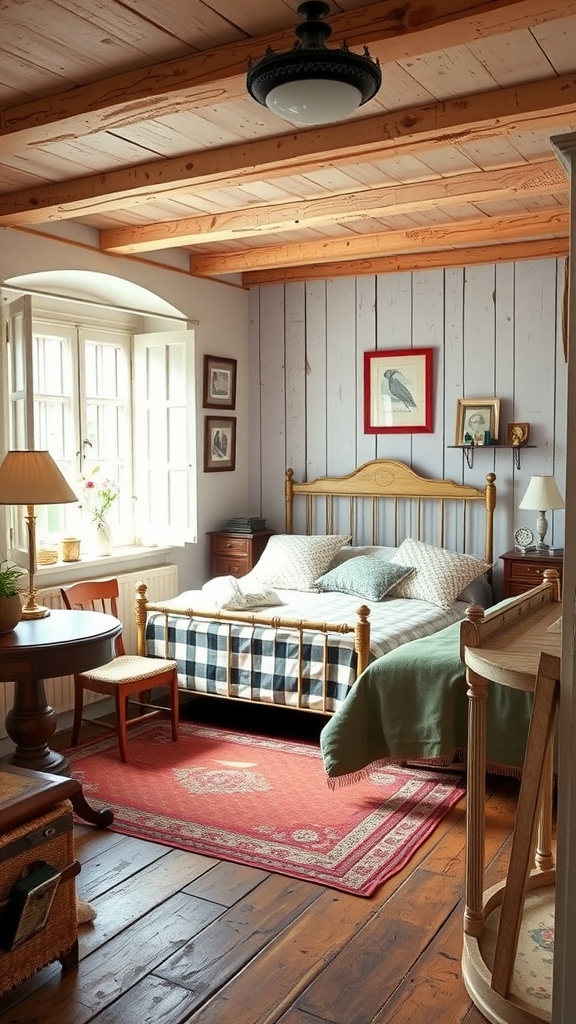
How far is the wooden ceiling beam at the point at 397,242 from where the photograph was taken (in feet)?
15.8

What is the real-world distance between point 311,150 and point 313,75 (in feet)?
3.97

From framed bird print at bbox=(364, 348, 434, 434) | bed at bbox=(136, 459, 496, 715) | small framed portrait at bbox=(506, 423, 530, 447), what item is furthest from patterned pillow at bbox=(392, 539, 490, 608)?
framed bird print at bbox=(364, 348, 434, 434)

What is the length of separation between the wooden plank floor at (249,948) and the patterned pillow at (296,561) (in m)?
2.33

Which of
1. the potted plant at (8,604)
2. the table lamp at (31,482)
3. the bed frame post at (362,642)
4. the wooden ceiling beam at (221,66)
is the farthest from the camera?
the bed frame post at (362,642)

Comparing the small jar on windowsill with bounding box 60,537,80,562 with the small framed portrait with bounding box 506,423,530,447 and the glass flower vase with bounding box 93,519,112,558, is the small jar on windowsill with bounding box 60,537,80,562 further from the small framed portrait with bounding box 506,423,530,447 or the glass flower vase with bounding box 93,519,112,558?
the small framed portrait with bounding box 506,423,530,447

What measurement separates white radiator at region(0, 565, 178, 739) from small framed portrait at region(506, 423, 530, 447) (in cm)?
223

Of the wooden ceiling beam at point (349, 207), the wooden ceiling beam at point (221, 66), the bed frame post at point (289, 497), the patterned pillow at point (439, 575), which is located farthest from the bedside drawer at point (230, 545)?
the wooden ceiling beam at point (221, 66)

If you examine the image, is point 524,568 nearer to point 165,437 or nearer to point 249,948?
point 165,437

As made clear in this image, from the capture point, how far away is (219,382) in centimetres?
602

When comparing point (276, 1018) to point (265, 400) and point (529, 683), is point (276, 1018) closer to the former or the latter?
point (529, 683)

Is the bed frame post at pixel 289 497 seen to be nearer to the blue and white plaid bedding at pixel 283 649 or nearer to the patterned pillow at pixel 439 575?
the patterned pillow at pixel 439 575

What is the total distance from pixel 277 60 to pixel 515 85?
1.15 m

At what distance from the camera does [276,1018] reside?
2326 millimetres

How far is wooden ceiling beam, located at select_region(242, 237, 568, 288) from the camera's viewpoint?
529 centimetres
